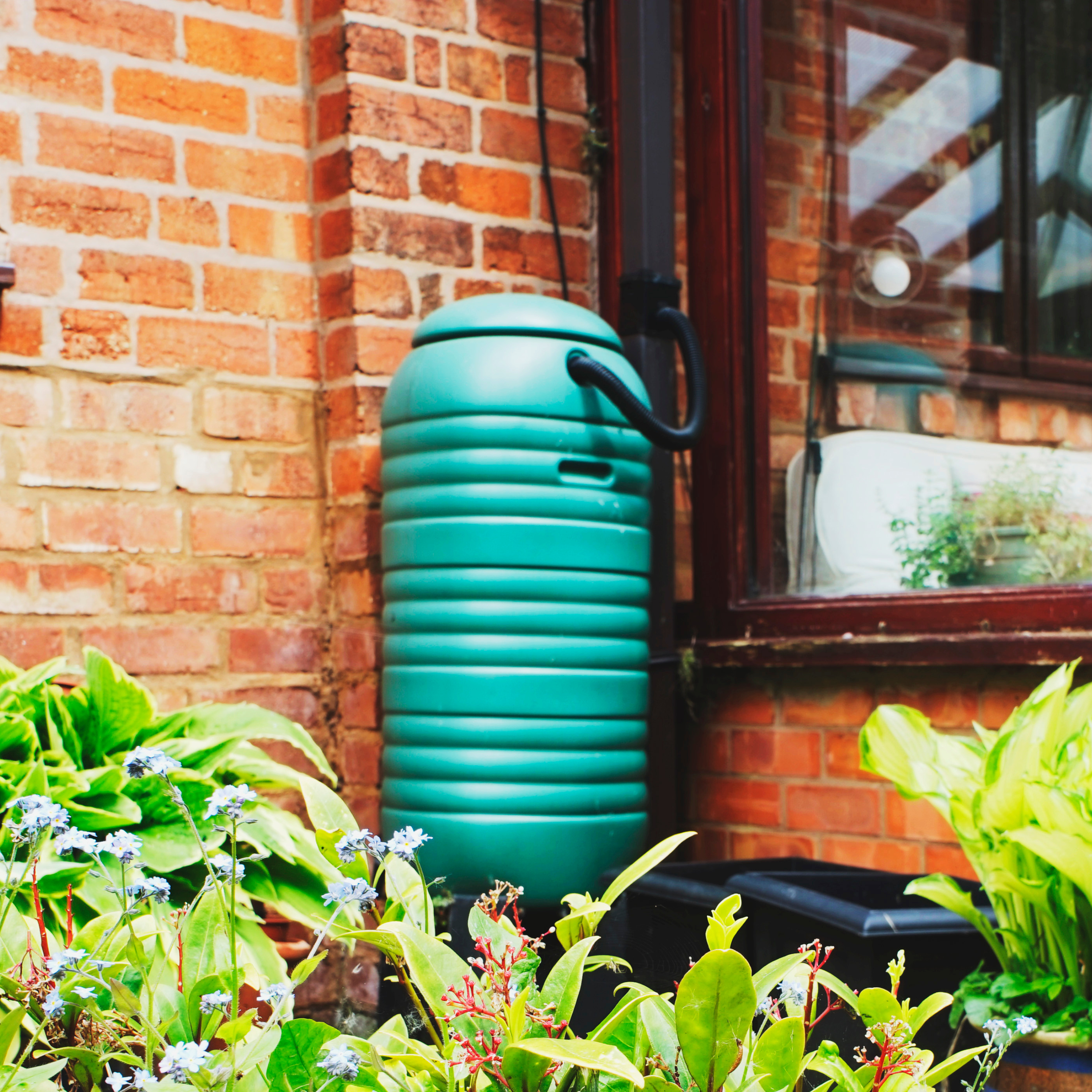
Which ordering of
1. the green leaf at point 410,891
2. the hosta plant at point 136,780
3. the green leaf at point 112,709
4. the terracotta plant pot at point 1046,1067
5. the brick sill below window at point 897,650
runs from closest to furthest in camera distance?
the green leaf at point 410,891 → the terracotta plant pot at point 1046,1067 → the hosta plant at point 136,780 → the green leaf at point 112,709 → the brick sill below window at point 897,650

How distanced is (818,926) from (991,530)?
34.2 inches

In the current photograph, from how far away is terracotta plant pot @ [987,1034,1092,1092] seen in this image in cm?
111

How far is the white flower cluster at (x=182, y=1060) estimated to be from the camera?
0.56m

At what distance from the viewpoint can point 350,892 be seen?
65cm

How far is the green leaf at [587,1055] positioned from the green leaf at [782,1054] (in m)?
0.06

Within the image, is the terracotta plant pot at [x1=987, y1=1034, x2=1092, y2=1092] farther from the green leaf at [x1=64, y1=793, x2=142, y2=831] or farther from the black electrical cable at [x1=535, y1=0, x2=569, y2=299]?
the black electrical cable at [x1=535, y1=0, x2=569, y2=299]

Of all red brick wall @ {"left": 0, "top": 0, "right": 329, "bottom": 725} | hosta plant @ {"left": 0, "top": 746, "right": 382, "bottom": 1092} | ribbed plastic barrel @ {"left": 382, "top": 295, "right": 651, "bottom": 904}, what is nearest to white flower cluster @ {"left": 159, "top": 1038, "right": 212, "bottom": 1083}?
hosta plant @ {"left": 0, "top": 746, "right": 382, "bottom": 1092}

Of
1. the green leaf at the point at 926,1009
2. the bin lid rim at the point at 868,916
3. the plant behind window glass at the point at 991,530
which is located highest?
the plant behind window glass at the point at 991,530

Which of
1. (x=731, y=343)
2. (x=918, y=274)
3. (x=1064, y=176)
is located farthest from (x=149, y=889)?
(x=1064, y=176)

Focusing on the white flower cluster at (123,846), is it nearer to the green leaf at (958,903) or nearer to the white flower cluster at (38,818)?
the white flower cluster at (38,818)

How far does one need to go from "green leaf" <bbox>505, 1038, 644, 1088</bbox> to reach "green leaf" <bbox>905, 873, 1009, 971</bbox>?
30.6 inches

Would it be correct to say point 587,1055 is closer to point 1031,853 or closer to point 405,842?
point 405,842

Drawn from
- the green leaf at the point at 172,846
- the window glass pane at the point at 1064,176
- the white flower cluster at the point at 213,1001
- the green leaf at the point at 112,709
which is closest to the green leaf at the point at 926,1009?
the white flower cluster at the point at 213,1001

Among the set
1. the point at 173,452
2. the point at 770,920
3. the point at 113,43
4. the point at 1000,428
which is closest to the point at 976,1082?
the point at 770,920
